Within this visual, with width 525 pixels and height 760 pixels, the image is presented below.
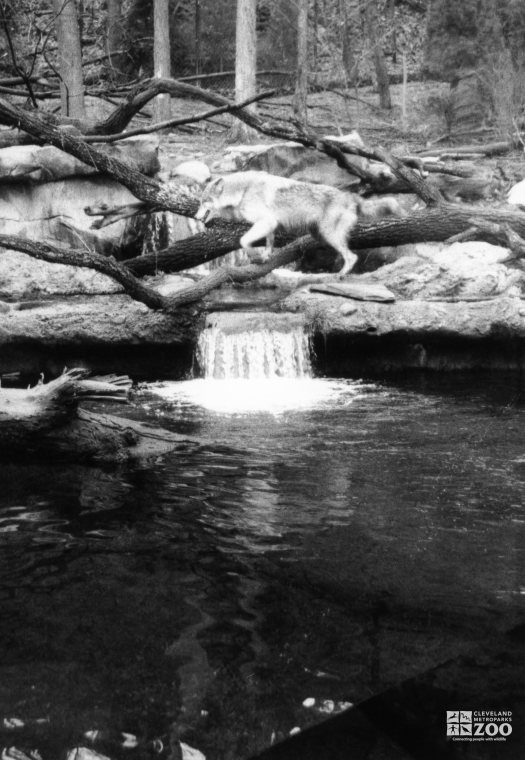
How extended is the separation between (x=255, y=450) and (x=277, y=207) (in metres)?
4.89

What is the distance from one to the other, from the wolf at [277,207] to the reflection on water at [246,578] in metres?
4.50

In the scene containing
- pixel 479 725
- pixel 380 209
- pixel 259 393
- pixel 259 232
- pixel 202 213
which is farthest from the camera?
pixel 380 209

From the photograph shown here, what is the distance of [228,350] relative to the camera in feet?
30.2

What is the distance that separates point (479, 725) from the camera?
255 cm

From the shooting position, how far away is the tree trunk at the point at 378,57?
20750 millimetres

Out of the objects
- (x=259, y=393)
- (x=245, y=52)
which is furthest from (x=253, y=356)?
(x=245, y=52)

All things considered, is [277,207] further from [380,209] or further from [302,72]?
[302,72]

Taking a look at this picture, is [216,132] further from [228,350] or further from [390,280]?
[228,350]

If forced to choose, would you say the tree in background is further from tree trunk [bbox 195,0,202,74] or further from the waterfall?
the waterfall

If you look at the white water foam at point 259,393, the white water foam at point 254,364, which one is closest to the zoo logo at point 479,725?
the white water foam at point 259,393

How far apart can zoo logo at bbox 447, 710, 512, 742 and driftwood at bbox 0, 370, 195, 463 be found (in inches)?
118

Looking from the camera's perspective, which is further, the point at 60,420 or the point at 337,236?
the point at 337,236

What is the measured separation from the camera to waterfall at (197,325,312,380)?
9.19m

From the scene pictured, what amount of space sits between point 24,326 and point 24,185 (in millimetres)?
5081
